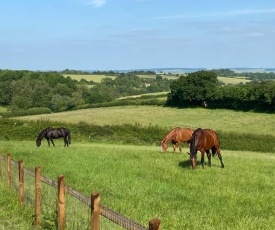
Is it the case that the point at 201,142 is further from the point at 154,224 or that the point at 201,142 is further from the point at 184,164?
the point at 154,224

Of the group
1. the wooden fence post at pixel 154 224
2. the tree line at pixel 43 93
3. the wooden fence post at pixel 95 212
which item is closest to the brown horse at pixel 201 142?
the wooden fence post at pixel 95 212

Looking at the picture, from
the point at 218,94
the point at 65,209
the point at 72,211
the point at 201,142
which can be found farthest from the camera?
the point at 218,94

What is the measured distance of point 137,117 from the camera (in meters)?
82.0

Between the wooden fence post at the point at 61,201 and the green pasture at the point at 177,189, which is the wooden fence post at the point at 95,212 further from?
the green pasture at the point at 177,189

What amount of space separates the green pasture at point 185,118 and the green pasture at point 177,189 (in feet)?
160

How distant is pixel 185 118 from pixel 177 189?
68.2 metres

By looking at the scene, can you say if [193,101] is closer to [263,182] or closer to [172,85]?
[172,85]

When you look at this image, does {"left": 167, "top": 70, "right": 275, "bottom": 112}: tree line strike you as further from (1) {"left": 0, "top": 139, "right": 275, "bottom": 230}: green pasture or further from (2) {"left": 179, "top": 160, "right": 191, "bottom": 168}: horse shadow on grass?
(1) {"left": 0, "top": 139, "right": 275, "bottom": 230}: green pasture

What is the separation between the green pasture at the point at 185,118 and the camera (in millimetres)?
69875

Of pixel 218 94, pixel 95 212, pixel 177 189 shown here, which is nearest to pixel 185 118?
pixel 218 94

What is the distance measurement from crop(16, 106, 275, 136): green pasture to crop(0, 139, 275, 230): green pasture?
4868 cm

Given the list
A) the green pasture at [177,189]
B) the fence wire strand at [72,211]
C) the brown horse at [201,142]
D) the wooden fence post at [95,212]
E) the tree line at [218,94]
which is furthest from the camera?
the tree line at [218,94]

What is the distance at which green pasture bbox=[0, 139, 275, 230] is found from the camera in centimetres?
952

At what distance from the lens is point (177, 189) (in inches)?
512
